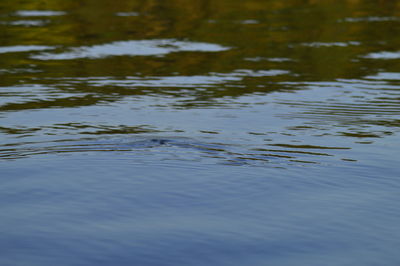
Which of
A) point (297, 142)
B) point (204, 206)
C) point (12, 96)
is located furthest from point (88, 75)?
point (204, 206)

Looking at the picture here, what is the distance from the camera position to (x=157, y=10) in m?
15.0

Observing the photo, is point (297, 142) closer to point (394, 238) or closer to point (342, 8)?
point (394, 238)

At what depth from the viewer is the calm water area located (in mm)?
4301

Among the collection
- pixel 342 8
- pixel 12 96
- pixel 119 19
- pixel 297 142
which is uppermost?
pixel 342 8

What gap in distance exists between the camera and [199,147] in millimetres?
6242

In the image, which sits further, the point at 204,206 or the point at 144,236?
the point at 204,206

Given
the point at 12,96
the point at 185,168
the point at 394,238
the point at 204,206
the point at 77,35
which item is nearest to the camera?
the point at 394,238

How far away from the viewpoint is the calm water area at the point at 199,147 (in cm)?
430

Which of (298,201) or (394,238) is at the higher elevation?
(298,201)

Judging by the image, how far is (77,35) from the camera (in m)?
12.5

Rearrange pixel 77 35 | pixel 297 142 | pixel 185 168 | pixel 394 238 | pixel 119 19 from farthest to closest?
pixel 119 19, pixel 77 35, pixel 297 142, pixel 185 168, pixel 394 238

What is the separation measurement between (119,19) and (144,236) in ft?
33.1

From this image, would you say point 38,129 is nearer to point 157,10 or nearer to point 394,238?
point 394,238

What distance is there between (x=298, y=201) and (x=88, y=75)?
5154mm
